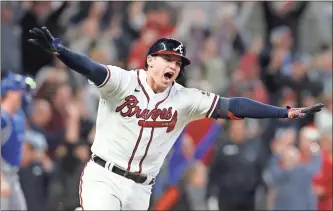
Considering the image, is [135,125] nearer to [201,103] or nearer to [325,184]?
[201,103]

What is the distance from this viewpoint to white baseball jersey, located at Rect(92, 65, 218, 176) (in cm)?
612

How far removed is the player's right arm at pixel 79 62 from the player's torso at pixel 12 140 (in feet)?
10.8

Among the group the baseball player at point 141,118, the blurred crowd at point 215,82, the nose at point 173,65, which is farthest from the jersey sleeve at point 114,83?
the blurred crowd at point 215,82

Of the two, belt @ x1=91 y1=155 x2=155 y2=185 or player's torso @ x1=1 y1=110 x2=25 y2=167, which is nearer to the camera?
belt @ x1=91 y1=155 x2=155 y2=185

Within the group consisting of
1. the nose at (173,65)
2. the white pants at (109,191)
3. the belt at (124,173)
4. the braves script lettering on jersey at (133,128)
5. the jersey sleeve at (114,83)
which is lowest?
the white pants at (109,191)

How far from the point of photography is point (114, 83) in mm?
5953

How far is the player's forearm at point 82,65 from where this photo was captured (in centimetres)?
562

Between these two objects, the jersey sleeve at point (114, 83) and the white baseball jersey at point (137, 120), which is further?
the white baseball jersey at point (137, 120)

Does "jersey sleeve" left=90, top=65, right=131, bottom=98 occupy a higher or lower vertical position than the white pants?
higher

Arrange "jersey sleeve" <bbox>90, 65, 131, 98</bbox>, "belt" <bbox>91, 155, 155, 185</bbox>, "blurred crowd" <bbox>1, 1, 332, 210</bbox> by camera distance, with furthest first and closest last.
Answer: "blurred crowd" <bbox>1, 1, 332, 210</bbox>
"belt" <bbox>91, 155, 155, 185</bbox>
"jersey sleeve" <bbox>90, 65, 131, 98</bbox>

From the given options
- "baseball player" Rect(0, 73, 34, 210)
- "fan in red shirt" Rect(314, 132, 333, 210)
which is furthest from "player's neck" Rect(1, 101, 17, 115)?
"fan in red shirt" Rect(314, 132, 333, 210)

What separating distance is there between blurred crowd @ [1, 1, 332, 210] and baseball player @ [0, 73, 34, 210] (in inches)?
44.1

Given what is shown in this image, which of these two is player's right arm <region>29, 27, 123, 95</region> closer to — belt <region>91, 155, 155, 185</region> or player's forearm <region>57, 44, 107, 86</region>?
player's forearm <region>57, 44, 107, 86</region>

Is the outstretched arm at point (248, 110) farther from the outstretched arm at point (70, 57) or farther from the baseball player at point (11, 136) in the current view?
the baseball player at point (11, 136)
